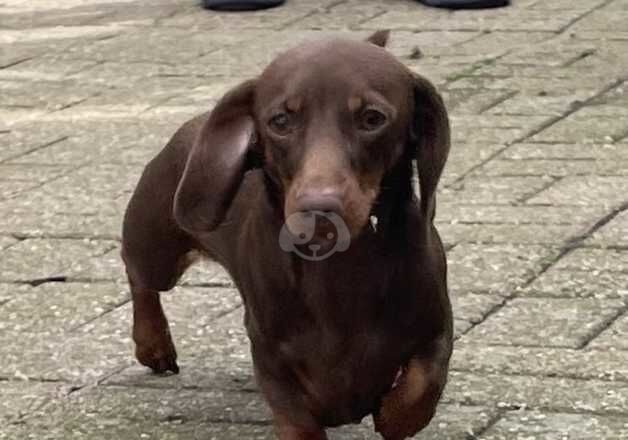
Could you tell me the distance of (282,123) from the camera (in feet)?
10.9

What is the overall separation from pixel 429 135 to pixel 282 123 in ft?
0.93

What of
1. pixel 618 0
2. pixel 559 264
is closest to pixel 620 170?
pixel 559 264

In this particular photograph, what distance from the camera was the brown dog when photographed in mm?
3283

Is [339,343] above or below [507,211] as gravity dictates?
above

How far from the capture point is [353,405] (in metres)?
3.62

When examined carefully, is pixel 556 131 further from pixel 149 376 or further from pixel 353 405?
pixel 353 405

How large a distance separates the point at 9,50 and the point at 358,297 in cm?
555

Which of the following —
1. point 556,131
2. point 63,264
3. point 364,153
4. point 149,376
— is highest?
point 364,153

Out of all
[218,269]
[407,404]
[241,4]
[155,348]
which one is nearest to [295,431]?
[407,404]

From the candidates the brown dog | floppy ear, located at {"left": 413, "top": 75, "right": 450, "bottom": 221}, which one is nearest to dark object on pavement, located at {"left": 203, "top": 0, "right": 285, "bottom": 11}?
the brown dog

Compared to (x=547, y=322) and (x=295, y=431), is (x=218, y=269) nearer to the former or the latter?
(x=547, y=322)

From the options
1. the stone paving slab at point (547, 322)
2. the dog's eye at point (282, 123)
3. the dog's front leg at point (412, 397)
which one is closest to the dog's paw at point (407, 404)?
the dog's front leg at point (412, 397)

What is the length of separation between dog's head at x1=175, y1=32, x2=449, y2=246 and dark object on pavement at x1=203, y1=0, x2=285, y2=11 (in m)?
6.01

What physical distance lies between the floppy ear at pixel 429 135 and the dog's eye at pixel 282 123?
0.25 m
